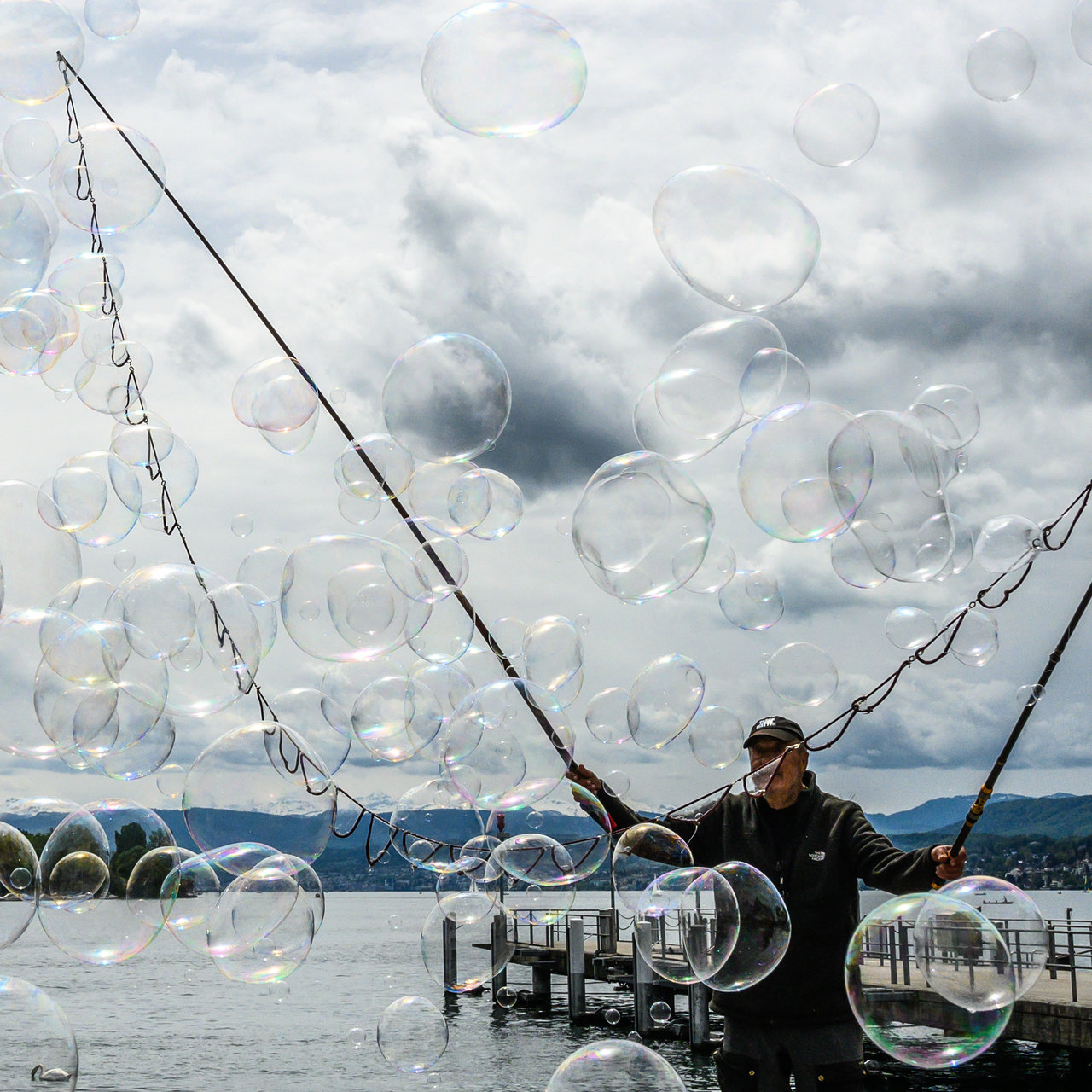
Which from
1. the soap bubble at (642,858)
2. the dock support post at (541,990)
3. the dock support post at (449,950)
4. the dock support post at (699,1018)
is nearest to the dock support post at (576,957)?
the dock support post at (699,1018)

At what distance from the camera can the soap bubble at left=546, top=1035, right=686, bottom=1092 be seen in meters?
4.49

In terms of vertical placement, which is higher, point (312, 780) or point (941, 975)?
point (312, 780)

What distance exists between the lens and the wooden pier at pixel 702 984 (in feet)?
38.5

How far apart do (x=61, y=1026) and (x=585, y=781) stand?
2898 mm

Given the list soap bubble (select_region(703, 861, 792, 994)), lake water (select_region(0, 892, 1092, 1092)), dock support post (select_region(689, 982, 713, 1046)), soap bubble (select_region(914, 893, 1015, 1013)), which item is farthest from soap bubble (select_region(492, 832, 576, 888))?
dock support post (select_region(689, 982, 713, 1046))

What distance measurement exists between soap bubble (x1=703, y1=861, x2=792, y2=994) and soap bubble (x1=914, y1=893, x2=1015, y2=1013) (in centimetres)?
55

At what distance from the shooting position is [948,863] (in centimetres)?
436

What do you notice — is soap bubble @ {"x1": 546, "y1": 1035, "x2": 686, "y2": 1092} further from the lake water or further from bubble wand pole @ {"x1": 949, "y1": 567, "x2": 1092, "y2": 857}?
the lake water

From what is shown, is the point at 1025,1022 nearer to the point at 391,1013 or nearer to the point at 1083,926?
the point at 1083,926

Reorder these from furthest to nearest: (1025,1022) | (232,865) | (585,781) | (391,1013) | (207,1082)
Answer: (207,1082) → (1025,1022) → (391,1013) → (232,865) → (585,781)

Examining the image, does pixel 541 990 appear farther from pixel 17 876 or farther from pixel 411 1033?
pixel 17 876

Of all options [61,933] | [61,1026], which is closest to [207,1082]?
[61,933]

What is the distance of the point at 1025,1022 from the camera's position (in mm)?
15117

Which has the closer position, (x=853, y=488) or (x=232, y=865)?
(x=853, y=488)
